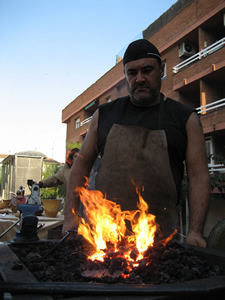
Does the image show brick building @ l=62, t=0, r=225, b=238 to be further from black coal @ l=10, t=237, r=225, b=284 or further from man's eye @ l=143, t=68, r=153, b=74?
black coal @ l=10, t=237, r=225, b=284

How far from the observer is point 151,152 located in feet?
6.61

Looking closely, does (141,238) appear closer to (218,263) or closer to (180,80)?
(218,263)

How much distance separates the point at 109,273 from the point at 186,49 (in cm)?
1597

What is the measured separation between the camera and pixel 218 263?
1.56 metres

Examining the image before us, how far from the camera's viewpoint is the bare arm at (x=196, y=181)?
1941 millimetres

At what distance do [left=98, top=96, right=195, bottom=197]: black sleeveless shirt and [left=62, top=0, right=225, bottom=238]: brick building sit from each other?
36.5 ft

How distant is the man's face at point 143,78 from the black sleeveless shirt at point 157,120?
0.11 meters

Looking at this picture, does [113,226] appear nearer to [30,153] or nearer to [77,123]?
[30,153]

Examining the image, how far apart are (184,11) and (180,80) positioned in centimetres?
378

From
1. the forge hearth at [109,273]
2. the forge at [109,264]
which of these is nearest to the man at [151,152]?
the forge at [109,264]

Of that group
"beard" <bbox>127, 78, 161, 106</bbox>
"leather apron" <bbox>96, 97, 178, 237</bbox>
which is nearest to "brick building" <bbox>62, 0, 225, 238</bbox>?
"beard" <bbox>127, 78, 161, 106</bbox>

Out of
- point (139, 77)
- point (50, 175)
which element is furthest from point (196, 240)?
point (50, 175)

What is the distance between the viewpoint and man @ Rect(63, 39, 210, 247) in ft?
→ 6.53

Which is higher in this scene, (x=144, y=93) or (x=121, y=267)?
(x=144, y=93)
